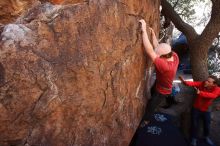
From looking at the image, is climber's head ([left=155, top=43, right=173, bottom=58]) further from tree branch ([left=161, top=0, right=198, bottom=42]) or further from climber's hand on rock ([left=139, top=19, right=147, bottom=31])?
tree branch ([left=161, top=0, right=198, bottom=42])

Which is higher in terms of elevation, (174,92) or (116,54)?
(116,54)

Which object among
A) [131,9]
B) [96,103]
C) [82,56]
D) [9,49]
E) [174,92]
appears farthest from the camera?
[174,92]

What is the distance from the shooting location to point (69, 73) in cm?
443

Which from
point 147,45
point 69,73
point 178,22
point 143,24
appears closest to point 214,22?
point 178,22

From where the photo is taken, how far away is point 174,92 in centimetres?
1047

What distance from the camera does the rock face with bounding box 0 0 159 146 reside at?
3.96 m

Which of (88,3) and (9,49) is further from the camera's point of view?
(88,3)

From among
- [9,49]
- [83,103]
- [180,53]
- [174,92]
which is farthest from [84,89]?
[180,53]

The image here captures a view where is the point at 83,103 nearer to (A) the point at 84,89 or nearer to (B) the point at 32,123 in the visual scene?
(A) the point at 84,89

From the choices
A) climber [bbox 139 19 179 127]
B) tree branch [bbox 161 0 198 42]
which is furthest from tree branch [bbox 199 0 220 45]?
climber [bbox 139 19 179 127]

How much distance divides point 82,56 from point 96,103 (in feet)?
2.64

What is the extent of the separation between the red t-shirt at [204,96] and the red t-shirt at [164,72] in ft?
6.63

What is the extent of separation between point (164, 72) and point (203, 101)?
9.65ft

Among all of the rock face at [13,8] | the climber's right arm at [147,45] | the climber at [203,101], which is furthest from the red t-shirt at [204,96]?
the rock face at [13,8]
